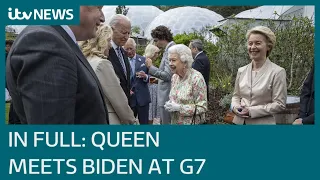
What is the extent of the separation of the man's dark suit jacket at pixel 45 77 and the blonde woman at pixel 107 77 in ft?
4.92

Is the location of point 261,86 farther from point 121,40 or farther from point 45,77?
point 45,77

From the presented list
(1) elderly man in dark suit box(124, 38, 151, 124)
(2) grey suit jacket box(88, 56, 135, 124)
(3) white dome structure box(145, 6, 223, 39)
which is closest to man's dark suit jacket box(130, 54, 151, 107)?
(1) elderly man in dark suit box(124, 38, 151, 124)

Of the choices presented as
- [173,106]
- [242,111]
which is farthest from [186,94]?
[242,111]

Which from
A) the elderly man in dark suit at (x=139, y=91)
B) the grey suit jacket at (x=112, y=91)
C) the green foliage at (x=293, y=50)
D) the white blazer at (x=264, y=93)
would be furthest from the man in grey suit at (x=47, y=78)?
the green foliage at (x=293, y=50)

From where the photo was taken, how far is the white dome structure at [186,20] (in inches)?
1069

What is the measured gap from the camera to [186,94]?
173 inches

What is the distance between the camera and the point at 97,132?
6.98 feet

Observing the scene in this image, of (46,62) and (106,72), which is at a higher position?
(46,62)

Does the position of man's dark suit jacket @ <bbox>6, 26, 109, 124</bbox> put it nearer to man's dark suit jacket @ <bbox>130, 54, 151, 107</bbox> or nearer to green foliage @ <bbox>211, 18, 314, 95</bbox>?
man's dark suit jacket @ <bbox>130, 54, 151, 107</bbox>

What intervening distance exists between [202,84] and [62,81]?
2693 millimetres

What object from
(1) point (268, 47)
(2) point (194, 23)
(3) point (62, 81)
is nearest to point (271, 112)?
(1) point (268, 47)

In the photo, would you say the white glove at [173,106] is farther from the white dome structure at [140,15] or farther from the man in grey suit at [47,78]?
the white dome structure at [140,15]

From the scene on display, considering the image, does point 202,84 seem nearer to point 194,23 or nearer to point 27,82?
point 27,82

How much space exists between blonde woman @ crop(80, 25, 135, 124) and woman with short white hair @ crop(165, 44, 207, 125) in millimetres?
799
